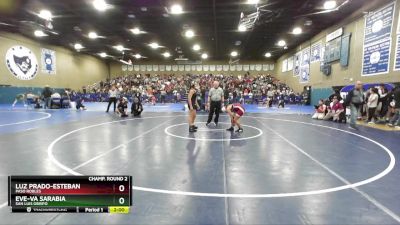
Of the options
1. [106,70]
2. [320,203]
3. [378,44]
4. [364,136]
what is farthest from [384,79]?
[106,70]

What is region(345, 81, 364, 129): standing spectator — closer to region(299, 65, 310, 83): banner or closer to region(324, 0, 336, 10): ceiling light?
region(324, 0, 336, 10): ceiling light

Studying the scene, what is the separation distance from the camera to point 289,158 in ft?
18.3

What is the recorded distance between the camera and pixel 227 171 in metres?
4.65

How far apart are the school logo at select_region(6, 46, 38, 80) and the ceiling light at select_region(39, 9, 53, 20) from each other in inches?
352

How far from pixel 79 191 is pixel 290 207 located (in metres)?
2.41

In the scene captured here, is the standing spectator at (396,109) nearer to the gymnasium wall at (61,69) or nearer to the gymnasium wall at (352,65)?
the gymnasium wall at (352,65)

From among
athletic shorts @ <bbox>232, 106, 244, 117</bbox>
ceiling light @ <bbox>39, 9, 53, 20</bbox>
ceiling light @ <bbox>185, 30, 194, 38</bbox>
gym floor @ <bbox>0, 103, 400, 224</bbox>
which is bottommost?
gym floor @ <bbox>0, 103, 400, 224</bbox>

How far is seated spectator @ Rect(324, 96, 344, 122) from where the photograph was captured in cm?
1205

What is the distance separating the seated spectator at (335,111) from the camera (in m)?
12.1
